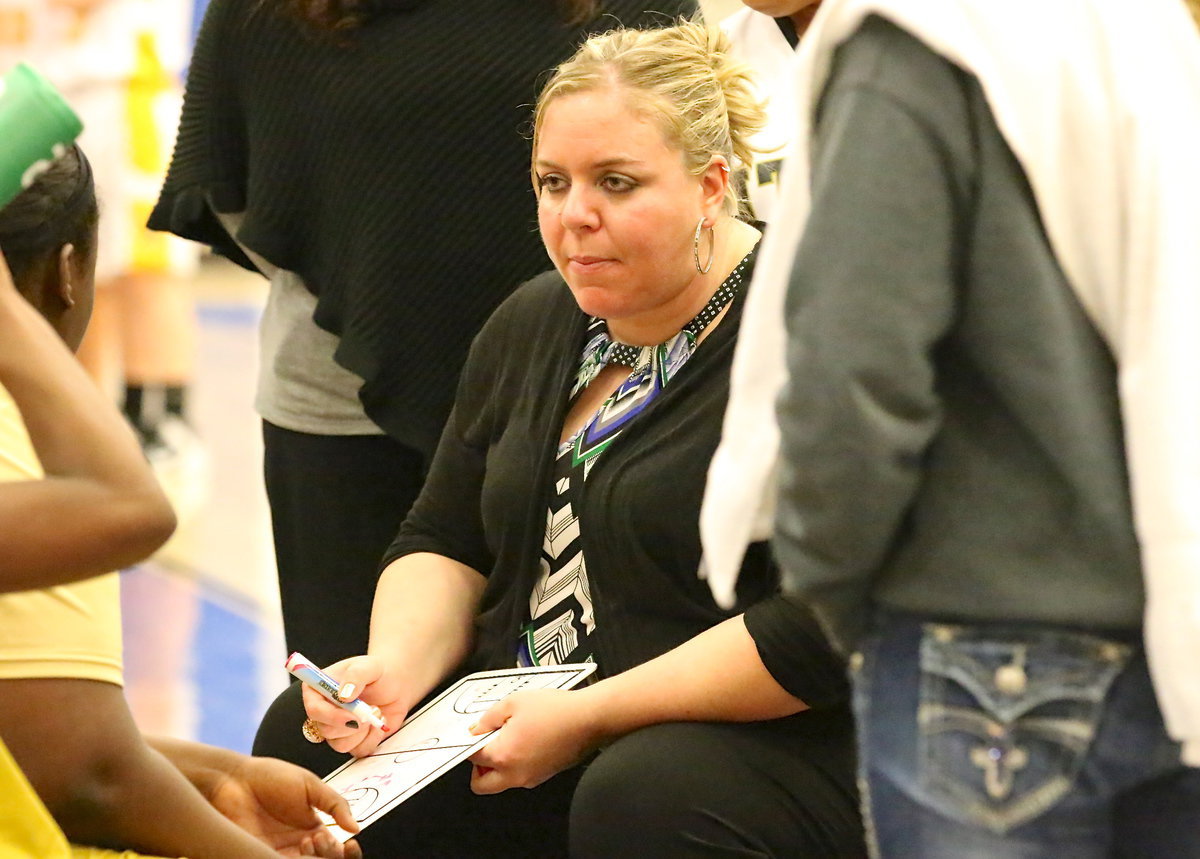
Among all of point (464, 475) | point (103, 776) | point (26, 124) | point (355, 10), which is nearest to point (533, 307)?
point (464, 475)

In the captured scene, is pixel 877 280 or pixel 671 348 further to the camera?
pixel 671 348

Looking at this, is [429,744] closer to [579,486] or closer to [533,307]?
[579,486]

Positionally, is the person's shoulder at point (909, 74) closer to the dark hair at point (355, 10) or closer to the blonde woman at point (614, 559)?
the blonde woman at point (614, 559)

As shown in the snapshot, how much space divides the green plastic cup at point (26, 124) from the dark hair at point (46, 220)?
0.27m

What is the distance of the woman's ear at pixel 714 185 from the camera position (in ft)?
6.81

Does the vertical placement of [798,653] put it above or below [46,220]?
below

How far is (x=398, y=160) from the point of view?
2.38 metres

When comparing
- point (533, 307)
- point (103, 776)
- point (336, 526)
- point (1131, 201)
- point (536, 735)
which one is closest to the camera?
point (1131, 201)

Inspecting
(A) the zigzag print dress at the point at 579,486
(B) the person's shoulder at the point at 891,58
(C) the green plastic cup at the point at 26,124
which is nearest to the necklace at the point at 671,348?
(A) the zigzag print dress at the point at 579,486

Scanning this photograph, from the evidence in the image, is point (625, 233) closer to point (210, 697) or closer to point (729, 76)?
point (729, 76)

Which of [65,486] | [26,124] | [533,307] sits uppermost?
[26,124]

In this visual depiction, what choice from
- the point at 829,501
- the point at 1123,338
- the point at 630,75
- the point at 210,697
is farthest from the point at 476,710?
the point at 210,697

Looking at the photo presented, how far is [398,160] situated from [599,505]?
66cm

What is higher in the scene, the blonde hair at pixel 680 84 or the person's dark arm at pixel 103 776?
the blonde hair at pixel 680 84
